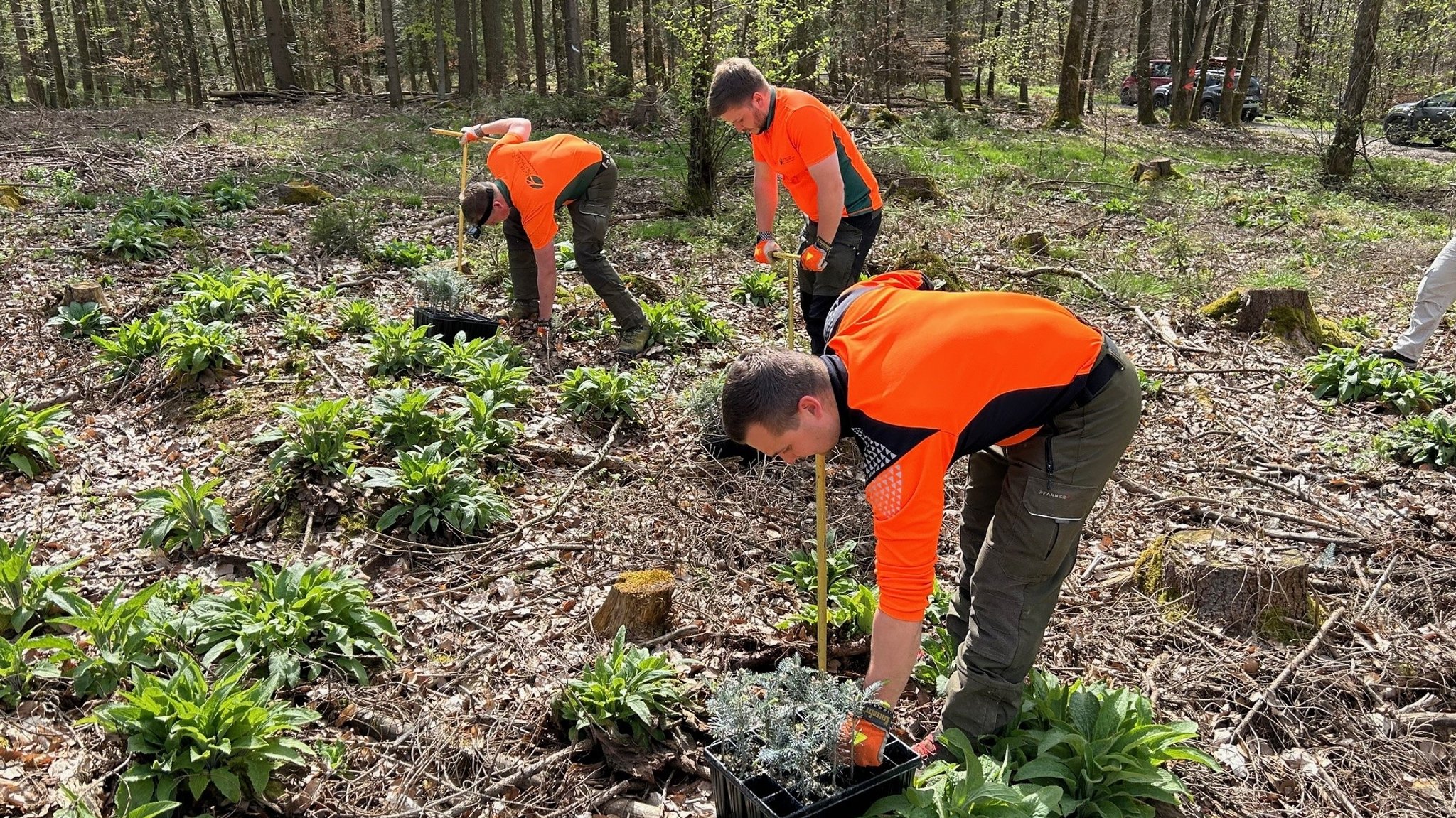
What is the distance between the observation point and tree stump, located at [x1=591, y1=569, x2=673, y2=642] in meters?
Result: 3.88

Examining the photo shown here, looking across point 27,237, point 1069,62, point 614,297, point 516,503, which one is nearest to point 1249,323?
point 614,297

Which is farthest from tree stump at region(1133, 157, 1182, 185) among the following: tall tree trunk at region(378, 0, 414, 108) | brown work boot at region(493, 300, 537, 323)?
tall tree trunk at region(378, 0, 414, 108)

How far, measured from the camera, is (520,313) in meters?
7.45

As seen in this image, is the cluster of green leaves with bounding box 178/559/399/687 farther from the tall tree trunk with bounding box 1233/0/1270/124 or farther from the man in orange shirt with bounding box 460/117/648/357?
the tall tree trunk with bounding box 1233/0/1270/124

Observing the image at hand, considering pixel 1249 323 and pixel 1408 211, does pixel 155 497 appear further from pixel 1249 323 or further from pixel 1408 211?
pixel 1408 211

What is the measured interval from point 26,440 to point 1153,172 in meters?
14.1

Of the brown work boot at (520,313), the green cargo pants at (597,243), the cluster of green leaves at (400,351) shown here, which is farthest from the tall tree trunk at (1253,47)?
the cluster of green leaves at (400,351)

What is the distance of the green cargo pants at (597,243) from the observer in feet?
22.9

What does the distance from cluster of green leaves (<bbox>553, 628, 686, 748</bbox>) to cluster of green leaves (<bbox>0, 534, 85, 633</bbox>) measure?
6.57 feet

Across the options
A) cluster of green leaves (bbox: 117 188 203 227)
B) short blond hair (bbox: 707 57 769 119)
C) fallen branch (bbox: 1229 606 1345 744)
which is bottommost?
fallen branch (bbox: 1229 606 1345 744)

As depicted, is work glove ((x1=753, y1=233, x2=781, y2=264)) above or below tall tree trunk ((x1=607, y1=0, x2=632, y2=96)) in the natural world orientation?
below

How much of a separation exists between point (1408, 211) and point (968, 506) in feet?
42.9

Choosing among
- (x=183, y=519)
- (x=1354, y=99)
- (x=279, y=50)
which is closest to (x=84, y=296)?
(x=183, y=519)

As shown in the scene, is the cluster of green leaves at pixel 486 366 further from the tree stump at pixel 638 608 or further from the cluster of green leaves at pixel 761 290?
the cluster of green leaves at pixel 761 290
